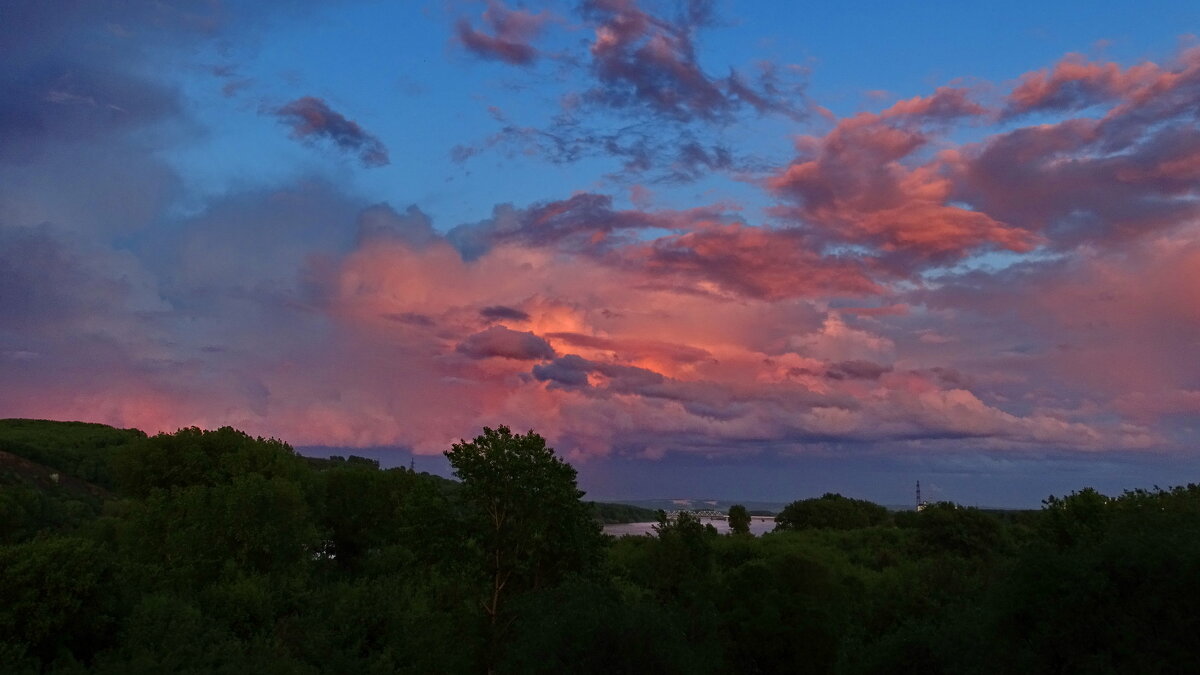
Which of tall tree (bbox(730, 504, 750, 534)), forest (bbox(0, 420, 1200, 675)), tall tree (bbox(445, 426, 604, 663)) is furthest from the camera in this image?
tall tree (bbox(730, 504, 750, 534))

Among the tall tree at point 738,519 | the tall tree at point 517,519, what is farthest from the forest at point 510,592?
the tall tree at point 738,519

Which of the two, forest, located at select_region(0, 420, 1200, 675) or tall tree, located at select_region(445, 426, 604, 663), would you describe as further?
tall tree, located at select_region(445, 426, 604, 663)

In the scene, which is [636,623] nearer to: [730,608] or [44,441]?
[730,608]

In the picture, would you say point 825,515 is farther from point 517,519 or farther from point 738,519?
point 517,519

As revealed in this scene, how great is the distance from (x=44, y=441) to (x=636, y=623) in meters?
199

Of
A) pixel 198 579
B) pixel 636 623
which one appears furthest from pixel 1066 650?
pixel 198 579

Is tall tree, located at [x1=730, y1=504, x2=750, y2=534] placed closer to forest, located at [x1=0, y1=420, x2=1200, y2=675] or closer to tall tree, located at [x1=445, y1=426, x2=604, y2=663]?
forest, located at [x1=0, y1=420, x2=1200, y2=675]

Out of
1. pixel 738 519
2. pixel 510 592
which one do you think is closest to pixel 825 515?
pixel 738 519

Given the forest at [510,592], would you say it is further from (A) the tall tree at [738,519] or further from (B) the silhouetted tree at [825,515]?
(B) the silhouetted tree at [825,515]

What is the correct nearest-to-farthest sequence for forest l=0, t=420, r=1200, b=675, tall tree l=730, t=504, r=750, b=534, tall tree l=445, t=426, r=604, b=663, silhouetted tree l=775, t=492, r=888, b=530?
forest l=0, t=420, r=1200, b=675 → tall tree l=445, t=426, r=604, b=663 → tall tree l=730, t=504, r=750, b=534 → silhouetted tree l=775, t=492, r=888, b=530

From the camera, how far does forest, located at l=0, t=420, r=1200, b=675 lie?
3438 centimetres

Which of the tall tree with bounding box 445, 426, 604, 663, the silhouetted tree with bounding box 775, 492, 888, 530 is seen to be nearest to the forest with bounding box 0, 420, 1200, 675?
the tall tree with bounding box 445, 426, 604, 663

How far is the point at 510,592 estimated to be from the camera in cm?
4991

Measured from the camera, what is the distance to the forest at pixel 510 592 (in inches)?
1353
